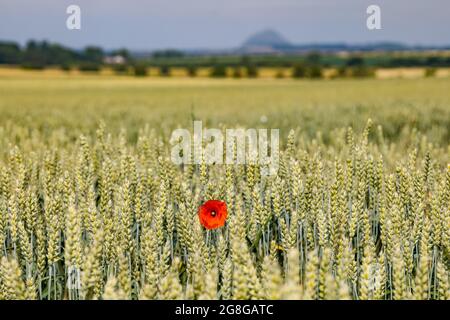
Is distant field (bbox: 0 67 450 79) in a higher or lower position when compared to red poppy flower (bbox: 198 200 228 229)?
higher

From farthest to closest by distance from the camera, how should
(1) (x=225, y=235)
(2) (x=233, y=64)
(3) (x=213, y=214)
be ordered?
(2) (x=233, y=64), (1) (x=225, y=235), (3) (x=213, y=214)

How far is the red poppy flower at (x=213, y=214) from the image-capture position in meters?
2.19

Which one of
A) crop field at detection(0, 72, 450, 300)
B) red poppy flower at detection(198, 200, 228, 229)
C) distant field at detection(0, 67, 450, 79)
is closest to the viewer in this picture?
crop field at detection(0, 72, 450, 300)

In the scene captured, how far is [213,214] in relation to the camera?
224cm

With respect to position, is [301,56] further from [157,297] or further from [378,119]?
[157,297]

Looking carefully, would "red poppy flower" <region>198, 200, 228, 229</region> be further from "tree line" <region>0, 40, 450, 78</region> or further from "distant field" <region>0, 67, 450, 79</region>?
"distant field" <region>0, 67, 450, 79</region>

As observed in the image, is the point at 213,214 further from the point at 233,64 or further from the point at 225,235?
the point at 233,64

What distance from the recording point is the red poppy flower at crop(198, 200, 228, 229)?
86.0 inches

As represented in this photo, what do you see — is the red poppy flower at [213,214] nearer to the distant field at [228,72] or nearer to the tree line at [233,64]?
the tree line at [233,64]

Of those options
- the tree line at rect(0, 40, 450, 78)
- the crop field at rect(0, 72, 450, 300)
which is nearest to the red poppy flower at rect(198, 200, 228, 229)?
the crop field at rect(0, 72, 450, 300)

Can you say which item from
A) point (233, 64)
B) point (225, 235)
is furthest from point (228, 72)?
point (225, 235)

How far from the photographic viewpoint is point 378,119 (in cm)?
802

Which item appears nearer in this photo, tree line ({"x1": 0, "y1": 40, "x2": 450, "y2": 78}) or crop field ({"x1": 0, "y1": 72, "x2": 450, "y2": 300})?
crop field ({"x1": 0, "y1": 72, "x2": 450, "y2": 300})
